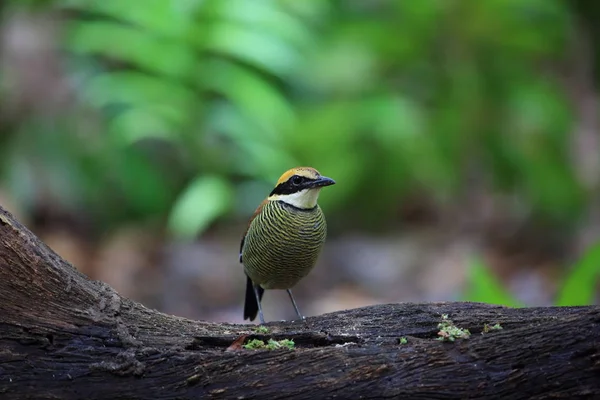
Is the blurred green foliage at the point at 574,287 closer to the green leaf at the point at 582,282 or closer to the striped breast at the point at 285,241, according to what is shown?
the green leaf at the point at 582,282

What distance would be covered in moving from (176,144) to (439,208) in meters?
3.73

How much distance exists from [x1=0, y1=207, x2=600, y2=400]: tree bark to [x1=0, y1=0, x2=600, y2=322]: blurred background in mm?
4728

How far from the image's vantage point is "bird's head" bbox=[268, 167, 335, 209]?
4543 mm

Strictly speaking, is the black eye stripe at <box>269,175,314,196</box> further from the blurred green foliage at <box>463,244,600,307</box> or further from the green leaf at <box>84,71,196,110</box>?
the green leaf at <box>84,71,196,110</box>

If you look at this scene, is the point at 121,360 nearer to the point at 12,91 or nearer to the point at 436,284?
the point at 436,284

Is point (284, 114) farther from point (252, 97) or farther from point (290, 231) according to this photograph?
point (290, 231)

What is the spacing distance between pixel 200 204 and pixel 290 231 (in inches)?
165

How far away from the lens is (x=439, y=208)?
11.1 meters

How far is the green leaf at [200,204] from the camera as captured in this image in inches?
338

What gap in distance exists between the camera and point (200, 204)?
8.58 meters

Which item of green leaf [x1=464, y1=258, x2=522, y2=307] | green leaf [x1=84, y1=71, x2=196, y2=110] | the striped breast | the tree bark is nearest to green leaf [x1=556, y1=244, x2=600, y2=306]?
green leaf [x1=464, y1=258, x2=522, y2=307]

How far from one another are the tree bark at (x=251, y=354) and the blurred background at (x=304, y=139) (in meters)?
4.73

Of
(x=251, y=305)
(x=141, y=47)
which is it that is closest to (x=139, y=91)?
(x=141, y=47)

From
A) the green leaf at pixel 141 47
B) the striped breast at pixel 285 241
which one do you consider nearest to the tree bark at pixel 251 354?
the striped breast at pixel 285 241
